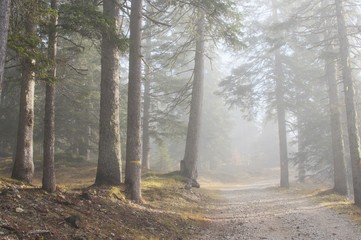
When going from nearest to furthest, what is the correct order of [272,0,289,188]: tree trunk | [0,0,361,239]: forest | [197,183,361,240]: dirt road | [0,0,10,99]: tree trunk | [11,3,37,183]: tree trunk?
[0,0,10,99]: tree trunk
[0,0,361,239]: forest
[197,183,361,240]: dirt road
[11,3,37,183]: tree trunk
[272,0,289,188]: tree trunk

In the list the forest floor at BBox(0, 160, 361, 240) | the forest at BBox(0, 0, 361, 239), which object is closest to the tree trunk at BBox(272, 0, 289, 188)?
the forest at BBox(0, 0, 361, 239)

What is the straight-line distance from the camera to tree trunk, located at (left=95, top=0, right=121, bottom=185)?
10492 mm

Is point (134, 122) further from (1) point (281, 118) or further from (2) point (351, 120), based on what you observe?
(1) point (281, 118)

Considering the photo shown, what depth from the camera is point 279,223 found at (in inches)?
403

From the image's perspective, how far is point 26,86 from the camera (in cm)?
994

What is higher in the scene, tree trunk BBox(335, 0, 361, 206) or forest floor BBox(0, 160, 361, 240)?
tree trunk BBox(335, 0, 361, 206)

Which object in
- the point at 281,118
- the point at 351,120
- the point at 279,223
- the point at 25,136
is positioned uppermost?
the point at 281,118

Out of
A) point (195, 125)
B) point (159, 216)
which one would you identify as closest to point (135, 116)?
point (159, 216)

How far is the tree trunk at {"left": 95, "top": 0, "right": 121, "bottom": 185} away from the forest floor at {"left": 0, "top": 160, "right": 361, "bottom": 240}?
592 millimetres

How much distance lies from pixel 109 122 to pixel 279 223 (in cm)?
623

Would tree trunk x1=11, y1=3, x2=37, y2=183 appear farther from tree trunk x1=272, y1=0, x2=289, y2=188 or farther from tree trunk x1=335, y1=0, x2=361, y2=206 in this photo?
tree trunk x1=272, y1=0, x2=289, y2=188

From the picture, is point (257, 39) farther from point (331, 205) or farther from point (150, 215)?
point (150, 215)

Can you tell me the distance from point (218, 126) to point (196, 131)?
2603 centimetres

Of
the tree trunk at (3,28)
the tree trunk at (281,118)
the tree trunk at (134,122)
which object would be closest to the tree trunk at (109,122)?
the tree trunk at (134,122)
